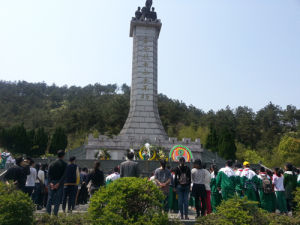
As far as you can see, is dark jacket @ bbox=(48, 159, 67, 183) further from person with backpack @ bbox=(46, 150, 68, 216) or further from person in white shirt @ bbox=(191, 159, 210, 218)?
person in white shirt @ bbox=(191, 159, 210, 218)

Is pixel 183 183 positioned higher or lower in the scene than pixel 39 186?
higher

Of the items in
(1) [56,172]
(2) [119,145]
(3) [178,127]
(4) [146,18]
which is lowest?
(1) [56,172]

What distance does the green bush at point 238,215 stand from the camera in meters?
3.68

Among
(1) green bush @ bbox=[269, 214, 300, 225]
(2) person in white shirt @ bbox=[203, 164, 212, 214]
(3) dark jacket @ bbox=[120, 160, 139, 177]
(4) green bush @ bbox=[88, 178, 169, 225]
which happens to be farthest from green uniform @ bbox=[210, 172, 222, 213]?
(4) green bush @ bbox=[88, 178, 169, 225]

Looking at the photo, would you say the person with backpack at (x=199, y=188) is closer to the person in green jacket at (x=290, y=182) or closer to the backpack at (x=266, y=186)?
the backpack at (x=266, y=186)

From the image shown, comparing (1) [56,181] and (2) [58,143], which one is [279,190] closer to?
(1) [56,181]

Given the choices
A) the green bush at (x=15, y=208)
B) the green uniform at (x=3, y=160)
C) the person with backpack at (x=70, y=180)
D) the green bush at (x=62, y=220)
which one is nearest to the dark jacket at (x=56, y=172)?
the person with backpack at (x=70, y=180)

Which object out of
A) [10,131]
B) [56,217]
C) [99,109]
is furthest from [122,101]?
[56,217]

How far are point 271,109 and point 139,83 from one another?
24112 millimetres

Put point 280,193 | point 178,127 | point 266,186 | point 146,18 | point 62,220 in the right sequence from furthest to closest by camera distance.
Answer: point 178,127 → point 146,18 → point 280,193 → point 266,186 → point 62,220

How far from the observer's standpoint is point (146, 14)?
20.3m

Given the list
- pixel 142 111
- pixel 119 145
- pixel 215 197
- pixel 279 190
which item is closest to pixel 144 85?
A: pixel 142 111

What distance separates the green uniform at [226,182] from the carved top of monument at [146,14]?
1603cm

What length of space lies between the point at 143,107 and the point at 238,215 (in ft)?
49.4
